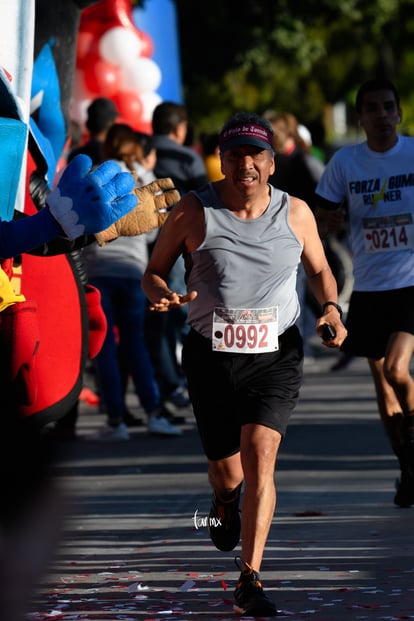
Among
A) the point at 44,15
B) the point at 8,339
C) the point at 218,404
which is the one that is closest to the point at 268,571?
the point at 218,404

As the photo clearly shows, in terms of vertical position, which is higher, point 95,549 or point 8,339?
point 8,339

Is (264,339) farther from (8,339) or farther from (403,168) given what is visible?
(403,168)

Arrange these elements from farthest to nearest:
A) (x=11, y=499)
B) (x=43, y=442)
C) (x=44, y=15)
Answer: (x=44, y=15)
(x=43, y=442)
(x=11, y=499)

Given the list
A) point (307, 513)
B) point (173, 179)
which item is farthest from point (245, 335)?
point (173, 179)

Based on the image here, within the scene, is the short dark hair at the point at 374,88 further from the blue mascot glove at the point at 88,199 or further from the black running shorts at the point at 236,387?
the blue mascot glove at the point at 88,199

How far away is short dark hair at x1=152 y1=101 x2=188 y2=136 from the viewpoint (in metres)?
11.4

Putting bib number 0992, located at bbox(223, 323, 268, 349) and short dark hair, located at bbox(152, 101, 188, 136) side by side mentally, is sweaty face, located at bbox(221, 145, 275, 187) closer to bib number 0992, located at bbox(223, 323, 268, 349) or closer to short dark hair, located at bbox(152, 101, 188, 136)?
bib number 0992, located at bbox(223, 323, 268, 349)

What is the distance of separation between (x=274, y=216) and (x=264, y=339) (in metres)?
0.49

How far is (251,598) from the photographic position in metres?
5.57

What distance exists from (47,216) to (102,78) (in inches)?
427

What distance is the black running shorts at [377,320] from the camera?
7.71 metres

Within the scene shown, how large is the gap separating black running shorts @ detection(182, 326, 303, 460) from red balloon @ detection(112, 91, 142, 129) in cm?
981

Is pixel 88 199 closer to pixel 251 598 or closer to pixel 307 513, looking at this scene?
pixel 251 598

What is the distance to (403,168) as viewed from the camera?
7758 millimetres
